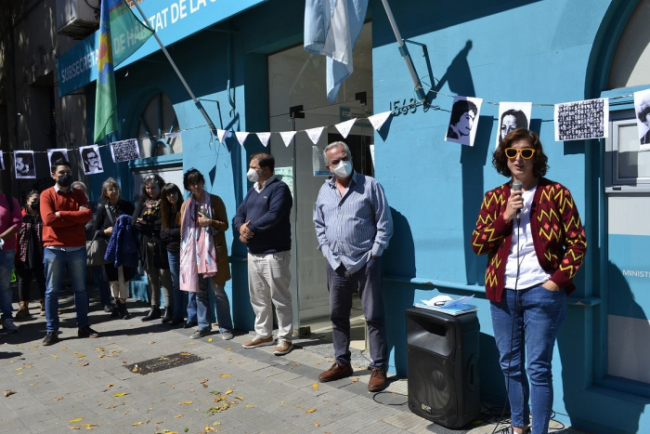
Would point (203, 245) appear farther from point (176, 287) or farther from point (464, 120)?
point (464, 120)

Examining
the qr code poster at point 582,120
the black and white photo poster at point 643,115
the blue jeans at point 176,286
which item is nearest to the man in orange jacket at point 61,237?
the blue jeans at point 176,286

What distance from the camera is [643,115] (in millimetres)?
3451

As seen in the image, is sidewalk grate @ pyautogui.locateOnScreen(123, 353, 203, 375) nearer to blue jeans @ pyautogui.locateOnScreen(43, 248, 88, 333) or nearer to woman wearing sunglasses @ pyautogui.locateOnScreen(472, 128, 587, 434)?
blue jeans @ pyautogui.locateOnScreen(43, 248, 88, 333)

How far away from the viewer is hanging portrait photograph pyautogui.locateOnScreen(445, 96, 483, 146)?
429 centimetres

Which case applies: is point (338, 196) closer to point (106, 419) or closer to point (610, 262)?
point (610, 262)

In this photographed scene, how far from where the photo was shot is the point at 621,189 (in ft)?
12.4

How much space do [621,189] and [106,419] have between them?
431 cm

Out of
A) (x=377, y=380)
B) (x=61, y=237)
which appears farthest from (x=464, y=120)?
(x=61, y=237)

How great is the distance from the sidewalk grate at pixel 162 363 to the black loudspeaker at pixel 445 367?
274 centimetres

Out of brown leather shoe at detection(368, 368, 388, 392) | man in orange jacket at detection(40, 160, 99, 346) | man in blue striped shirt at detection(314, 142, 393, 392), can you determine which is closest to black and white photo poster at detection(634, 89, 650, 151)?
man in blue striped shirt at detection(314, 142, 393, 392)

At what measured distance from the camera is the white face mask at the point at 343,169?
491 centimetres

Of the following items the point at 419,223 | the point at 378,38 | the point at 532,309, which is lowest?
the point at 532,309

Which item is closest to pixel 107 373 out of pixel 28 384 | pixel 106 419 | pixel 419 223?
pixel 28 384

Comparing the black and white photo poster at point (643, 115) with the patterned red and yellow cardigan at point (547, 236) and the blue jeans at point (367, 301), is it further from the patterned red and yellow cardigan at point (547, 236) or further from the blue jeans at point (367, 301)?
the blue jeans at point (367, 301)
